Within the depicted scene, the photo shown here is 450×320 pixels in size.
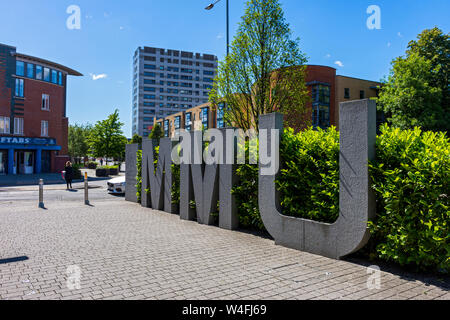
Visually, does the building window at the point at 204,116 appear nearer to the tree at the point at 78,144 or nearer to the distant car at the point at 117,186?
the tree at the point at 78,144

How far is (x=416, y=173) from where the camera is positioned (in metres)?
4.59

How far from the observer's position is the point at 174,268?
517 centimetres

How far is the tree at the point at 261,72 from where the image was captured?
14055mm

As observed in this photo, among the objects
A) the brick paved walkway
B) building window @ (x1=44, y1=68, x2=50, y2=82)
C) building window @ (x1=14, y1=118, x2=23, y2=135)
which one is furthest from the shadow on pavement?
building window @ (x1=44, y1=68, x2=50, y2=82)

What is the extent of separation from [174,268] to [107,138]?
39.7 metres

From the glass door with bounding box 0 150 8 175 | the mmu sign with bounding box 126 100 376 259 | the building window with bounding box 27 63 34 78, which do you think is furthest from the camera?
the building window with bounding box 27 63 34 78

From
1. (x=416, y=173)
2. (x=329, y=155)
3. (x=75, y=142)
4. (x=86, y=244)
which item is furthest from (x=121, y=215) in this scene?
(x=75, y=142)

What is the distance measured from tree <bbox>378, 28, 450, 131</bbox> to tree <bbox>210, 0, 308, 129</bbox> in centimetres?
1845

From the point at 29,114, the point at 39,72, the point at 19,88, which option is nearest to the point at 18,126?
the point at 29,114

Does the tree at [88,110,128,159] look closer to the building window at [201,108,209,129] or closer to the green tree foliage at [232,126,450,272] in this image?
the building window at [201,108,209,129]

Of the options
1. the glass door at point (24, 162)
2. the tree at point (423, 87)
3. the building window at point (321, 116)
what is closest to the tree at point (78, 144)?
the glass door at point (24, 162)

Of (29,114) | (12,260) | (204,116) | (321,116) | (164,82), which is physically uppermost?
(164,82)

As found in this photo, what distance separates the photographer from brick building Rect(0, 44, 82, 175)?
35250mm

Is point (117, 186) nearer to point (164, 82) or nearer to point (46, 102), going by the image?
point (46, 102)
